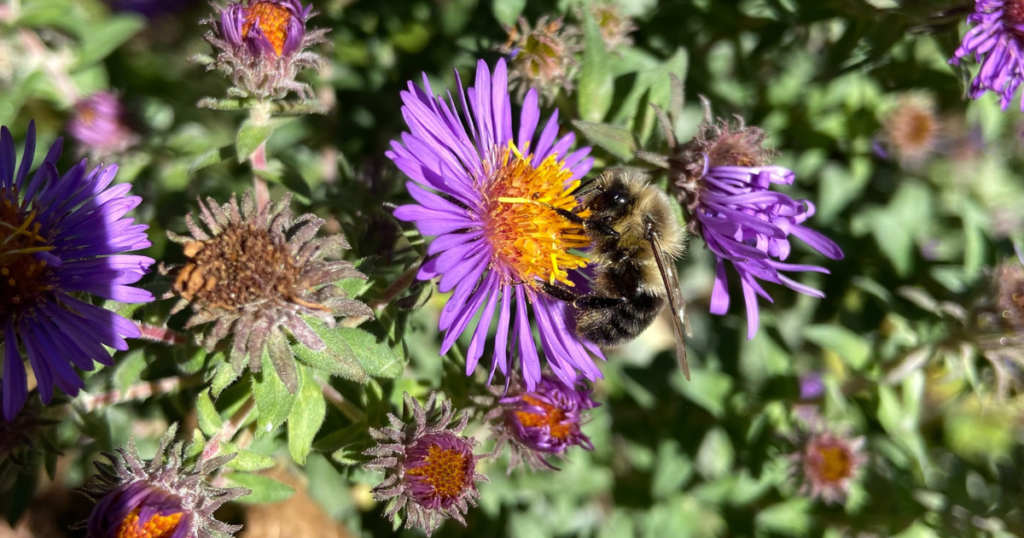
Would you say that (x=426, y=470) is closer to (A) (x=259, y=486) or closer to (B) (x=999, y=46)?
(A) (x=259, y=486)

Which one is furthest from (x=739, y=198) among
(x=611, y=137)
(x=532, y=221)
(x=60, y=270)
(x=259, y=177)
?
(x=60, y=270)

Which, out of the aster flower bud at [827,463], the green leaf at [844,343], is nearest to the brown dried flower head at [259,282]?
the aster flower bud at [827,463]

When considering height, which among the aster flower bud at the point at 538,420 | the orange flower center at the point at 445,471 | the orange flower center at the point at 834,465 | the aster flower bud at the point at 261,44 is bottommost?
the orange flower center at the point at 834,465

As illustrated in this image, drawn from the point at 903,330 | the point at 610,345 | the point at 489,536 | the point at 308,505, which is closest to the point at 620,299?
the point at 610,345

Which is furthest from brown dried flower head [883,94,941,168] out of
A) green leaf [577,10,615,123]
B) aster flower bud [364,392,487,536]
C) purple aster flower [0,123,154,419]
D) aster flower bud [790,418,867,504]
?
purple aster flower [0,123,154,419]

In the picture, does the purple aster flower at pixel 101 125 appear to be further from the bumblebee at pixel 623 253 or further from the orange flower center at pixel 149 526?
the bumblebee at pixel 623 253

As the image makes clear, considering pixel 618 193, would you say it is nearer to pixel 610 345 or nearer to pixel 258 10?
pixel 610 345
